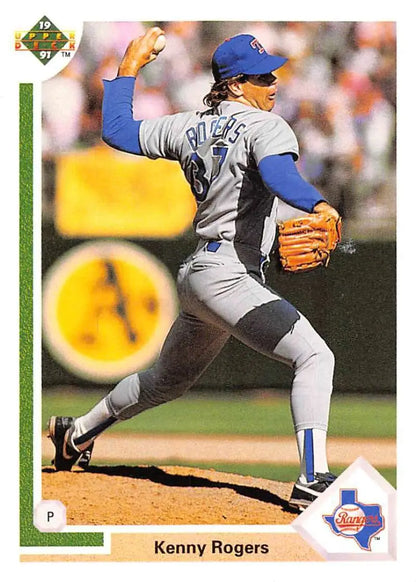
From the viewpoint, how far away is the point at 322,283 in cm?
411

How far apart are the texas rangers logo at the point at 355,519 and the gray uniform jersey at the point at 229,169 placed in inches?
41.8

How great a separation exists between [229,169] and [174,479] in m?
1.36

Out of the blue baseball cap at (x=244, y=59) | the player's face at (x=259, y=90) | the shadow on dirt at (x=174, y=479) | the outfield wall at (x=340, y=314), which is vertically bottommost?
the shadow on dirt at (x=174, y=479)

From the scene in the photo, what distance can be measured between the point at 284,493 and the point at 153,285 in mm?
1049

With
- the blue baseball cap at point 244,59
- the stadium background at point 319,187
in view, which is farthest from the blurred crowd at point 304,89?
the blue baseball cap at point 244,59

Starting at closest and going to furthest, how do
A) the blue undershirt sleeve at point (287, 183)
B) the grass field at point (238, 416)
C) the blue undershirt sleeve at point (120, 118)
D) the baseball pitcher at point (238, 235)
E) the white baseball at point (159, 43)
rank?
the blue undershirt sleeve at point (287, 183)
the baseball pitcher at point (238, 235)
the blue undershirt sleeve at point (120, 118)
the white baseball at point (159, 43)
the grass field at point (238, 416)

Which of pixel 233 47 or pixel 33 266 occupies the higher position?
pixel 233 47

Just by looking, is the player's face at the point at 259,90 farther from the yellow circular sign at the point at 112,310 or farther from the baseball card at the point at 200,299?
the yellow circular sign at the point at 112,310

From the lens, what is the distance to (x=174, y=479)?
157 inches

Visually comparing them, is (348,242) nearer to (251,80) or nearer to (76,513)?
(251,80)

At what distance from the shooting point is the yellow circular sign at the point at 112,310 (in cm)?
398

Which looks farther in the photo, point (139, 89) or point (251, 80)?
point (139, 89)

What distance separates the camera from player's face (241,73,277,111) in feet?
11.8

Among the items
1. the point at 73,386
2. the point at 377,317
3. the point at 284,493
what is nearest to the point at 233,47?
the point at 377,317
